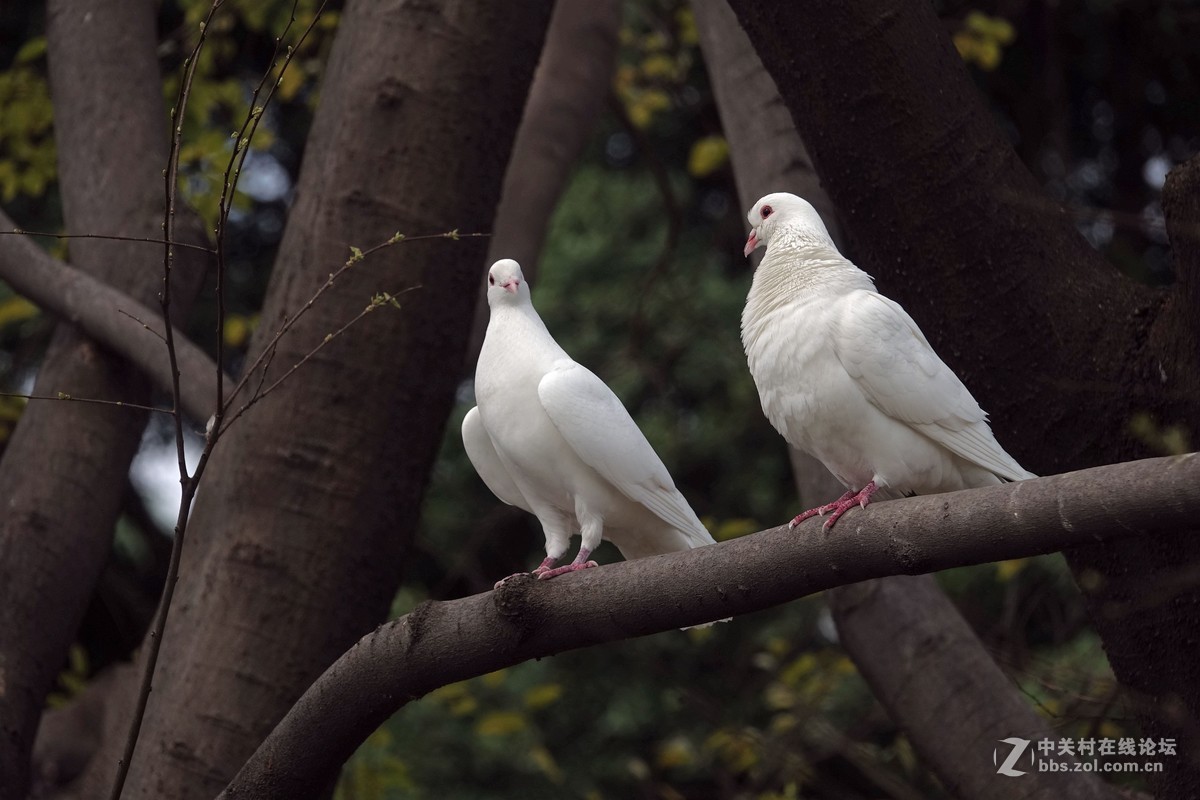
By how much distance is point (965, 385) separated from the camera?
3666 millimetres

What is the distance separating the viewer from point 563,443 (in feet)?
11.4

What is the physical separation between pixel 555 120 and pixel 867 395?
323 centimetres

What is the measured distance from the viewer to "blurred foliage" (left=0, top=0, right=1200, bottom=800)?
306 inches

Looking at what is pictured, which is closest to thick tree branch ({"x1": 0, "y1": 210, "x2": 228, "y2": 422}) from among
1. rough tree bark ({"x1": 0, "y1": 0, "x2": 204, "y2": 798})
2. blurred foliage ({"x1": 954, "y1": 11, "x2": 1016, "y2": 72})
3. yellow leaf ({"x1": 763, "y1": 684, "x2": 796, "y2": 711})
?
rough tree bark ({"x1": 0, "y1": 0, "x2": 204, "y2": 798})

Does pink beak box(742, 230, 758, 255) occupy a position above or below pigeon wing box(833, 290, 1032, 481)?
above

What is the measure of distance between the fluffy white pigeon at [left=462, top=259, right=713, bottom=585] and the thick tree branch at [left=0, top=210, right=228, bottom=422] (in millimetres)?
1076

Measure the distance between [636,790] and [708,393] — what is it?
266 centimetres

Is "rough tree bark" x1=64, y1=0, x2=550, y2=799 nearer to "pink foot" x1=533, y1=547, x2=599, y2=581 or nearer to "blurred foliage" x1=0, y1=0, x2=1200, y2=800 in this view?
"pink foot" x1=533, y1=547, x2=599, y2=581

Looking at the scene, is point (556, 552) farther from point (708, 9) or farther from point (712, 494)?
point (712, 494)

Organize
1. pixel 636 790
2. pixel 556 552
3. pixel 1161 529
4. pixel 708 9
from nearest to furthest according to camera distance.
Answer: pixel 1161 529 < pixel 556 552 < pixel 708 9 < pixel 636 790

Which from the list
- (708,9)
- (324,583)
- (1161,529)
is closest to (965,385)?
(1161,529)

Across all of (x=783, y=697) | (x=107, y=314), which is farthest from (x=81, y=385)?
(x=783, y=697)

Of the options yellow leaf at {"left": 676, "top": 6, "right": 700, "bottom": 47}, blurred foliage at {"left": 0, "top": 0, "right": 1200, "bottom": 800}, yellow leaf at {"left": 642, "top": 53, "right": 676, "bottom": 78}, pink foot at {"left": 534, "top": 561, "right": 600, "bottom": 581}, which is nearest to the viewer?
pink foot at {"left": 534, "top": 561, "right": 600, "bottom": 581}

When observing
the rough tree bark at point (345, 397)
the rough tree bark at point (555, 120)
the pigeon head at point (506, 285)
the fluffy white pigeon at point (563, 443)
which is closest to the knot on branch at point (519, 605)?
the fluffy white pigeon at point (563, 443)
